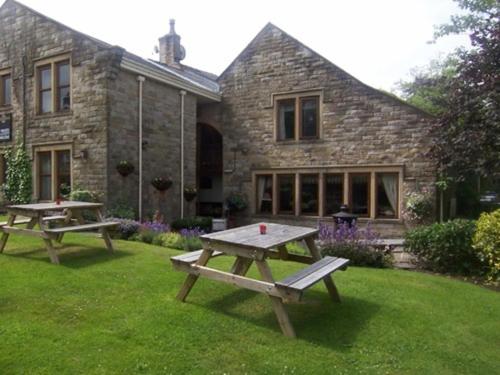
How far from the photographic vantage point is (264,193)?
578 inches

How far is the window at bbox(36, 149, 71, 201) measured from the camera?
12.6m

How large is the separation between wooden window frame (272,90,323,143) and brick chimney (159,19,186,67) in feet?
24.6

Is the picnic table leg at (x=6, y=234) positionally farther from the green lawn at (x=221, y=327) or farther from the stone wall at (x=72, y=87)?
the stone wall at (x=72, y=87)

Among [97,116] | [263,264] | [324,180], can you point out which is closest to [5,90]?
[97,116]

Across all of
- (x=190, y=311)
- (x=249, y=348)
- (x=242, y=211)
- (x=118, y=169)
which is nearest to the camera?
(x=249, y=348)

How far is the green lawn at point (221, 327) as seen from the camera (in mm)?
3369

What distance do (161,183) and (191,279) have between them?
843cm

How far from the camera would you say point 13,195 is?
1352 centimetres

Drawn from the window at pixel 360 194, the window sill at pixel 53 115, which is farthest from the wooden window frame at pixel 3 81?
the window at pixel 360 194

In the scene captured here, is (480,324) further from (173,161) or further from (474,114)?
(173,161)

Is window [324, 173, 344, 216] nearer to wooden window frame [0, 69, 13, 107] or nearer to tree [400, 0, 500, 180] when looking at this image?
tree [400, 0, 500, 180]

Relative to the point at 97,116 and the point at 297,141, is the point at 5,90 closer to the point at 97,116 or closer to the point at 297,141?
the point at 97,116

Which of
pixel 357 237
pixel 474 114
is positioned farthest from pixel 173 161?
pixel 474 114

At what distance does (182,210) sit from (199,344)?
35.3ft
